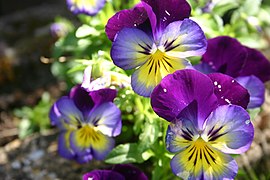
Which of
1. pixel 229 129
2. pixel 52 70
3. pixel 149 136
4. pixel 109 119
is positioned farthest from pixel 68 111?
pixel 52 70

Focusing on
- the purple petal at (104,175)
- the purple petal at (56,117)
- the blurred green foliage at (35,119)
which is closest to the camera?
the purple petal at (104,175)

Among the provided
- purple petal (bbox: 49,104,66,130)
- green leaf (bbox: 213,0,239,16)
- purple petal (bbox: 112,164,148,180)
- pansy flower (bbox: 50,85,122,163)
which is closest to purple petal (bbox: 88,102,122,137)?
pansy flower (bbox: 50,85,122,163)

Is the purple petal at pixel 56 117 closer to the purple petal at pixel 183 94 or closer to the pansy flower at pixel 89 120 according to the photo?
the pansy flower at pixel 89 120

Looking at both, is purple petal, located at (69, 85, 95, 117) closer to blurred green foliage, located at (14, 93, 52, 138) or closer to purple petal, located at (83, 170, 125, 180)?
purple petal, located at (83, 170, 125, 180)

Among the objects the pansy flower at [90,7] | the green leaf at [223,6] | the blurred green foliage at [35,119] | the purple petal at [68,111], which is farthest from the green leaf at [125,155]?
the blurred green foliage at [35,119]

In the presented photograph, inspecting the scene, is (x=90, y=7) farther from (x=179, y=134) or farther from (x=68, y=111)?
(x=179, y=134)

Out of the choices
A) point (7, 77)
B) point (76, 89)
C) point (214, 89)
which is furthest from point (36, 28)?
point (214, 89)

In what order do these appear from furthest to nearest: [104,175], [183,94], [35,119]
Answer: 1. [35,119]
2. [104,175]
3. [183,94]
